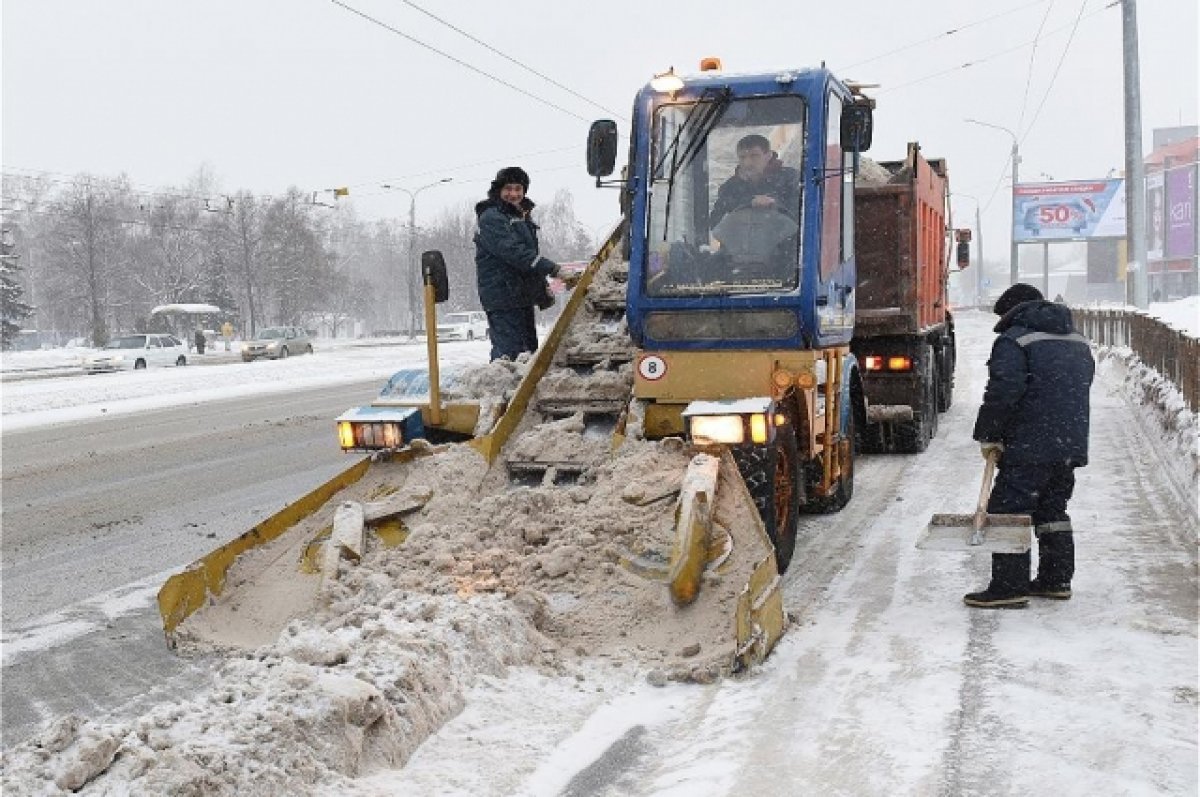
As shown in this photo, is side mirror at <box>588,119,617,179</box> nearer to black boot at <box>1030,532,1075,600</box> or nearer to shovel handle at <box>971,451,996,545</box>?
shovel handle at <box>971,451,996,545</box>

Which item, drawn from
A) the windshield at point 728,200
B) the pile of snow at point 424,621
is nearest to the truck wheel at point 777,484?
the pile of snow at point 424,621

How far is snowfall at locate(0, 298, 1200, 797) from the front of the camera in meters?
3.50

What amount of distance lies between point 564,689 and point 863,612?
1.92 m

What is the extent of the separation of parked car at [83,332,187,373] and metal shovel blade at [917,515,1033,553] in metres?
34.9

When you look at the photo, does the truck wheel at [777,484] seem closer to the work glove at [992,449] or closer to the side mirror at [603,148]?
the work glove at [992,449]

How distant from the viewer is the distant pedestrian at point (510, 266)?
7.77m

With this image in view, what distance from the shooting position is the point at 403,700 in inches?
157

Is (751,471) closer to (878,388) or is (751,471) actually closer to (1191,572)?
(1191,572)

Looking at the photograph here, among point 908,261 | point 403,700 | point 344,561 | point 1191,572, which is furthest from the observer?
point 908,261

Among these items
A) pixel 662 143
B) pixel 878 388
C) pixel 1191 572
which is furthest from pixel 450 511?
pixel 878 388

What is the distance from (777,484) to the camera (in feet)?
20.6

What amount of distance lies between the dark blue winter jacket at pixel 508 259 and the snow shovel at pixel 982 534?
3.31 m

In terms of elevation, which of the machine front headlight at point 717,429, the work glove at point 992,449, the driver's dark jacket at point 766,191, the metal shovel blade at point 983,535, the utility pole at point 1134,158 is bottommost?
the metal shovel blade at point 983,535

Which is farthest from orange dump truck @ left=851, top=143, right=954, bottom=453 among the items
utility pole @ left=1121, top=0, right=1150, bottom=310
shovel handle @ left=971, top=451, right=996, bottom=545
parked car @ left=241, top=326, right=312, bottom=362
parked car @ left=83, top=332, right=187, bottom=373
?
parked car @ left=241, top=326, right=312, bottom=362
